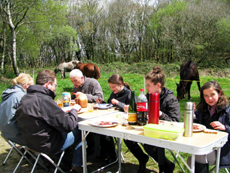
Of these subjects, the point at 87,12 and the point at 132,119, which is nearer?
the point at 132,119

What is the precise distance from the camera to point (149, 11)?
22688mm

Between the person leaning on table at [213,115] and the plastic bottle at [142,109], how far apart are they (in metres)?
0.62

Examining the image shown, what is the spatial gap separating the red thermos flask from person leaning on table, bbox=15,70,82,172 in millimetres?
871

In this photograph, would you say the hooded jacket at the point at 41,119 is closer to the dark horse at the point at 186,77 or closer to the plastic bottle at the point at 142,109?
the plastic bottle at the point at 142,109

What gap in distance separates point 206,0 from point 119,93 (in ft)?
66.5

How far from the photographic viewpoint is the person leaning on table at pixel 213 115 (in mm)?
2090

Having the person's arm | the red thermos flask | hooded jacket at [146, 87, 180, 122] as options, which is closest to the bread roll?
the person's arm

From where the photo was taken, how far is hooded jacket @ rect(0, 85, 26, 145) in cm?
269

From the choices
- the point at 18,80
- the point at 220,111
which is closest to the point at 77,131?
the point at 18,80

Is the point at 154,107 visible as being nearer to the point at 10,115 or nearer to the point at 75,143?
the point at 75,143

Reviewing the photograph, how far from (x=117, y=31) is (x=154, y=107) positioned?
22842 millimetres

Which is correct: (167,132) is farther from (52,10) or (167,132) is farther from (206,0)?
(206,0)

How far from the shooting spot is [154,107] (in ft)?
6.40

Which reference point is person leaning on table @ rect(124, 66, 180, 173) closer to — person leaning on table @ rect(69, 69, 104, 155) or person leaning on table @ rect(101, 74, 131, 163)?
person leaning on table @ rect(101, 74, 131, 163)
